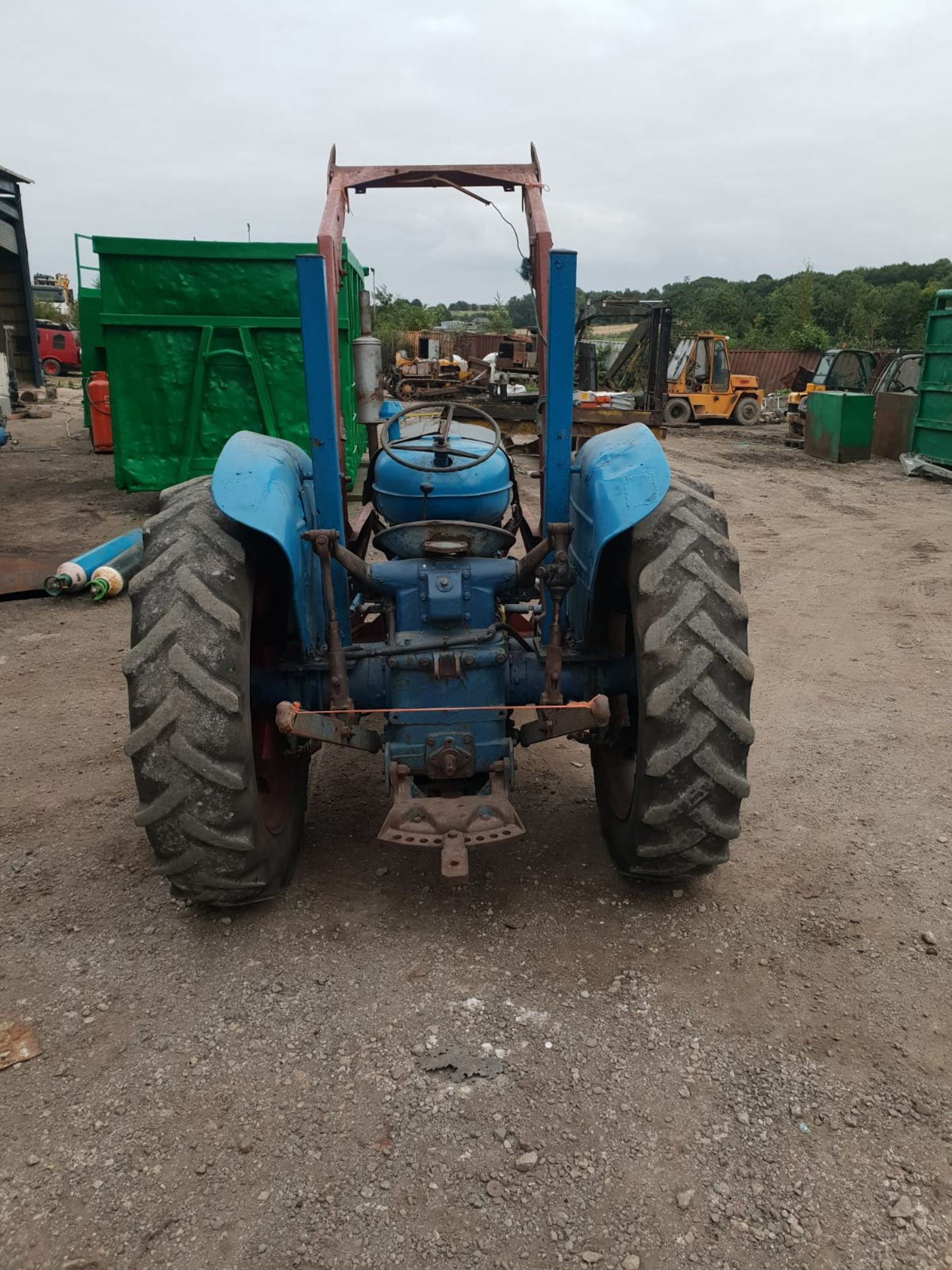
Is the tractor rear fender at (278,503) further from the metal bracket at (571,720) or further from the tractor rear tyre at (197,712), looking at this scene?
the metal bracket at (571,720)

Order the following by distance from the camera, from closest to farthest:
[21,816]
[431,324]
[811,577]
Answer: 1. [21,816]
2. [811,577]
3. [431,324]

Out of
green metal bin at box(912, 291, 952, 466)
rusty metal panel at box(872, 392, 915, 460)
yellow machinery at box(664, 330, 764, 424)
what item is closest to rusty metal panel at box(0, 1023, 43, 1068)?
green metal bin at box(912, 291, 952, 466)

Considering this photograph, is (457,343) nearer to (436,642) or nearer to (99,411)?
(99,411)

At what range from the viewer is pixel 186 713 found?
2492 mm

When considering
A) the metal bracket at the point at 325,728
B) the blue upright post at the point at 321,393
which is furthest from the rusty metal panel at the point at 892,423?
the metal bracket at the point at 325,728

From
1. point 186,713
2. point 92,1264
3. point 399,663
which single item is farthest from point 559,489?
point 92,1264

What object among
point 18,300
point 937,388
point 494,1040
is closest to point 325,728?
point 494,1040

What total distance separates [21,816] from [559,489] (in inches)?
94.4

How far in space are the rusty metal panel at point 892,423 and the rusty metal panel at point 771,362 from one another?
43.3 feet

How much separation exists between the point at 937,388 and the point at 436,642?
12.2 meters

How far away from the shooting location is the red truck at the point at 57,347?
27625 mm

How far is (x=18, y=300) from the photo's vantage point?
21203 millimetres

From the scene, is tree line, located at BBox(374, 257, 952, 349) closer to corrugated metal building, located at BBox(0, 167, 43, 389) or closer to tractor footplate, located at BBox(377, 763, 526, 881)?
corrugated metal building, located at BBox(0, 167, 43, 389)

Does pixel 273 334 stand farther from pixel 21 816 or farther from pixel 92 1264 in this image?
pixel 92 1264
